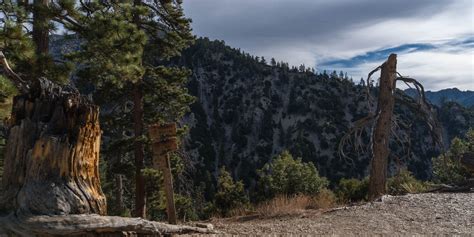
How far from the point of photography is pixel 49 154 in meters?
4.16

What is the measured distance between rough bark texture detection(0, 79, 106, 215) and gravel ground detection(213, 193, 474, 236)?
2803mm

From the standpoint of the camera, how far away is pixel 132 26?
27.2ft

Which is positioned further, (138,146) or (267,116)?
(267,116)

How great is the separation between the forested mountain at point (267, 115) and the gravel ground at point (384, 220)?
250ft

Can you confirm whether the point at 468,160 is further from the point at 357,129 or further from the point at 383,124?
the point at 357,129

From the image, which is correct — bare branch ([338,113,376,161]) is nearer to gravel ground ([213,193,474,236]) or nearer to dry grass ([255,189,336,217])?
dry grass ([255,189,336,217])

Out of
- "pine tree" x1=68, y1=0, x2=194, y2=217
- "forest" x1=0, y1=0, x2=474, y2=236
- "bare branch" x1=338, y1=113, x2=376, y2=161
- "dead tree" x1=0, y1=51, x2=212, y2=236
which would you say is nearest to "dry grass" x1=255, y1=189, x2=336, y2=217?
"forest" x1=0, y1=0, x2=474, y2=236

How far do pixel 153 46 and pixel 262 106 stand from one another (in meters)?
94.9

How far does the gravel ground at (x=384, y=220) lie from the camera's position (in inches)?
262

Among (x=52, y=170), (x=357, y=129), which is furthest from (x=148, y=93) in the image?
(x=52, y=170)

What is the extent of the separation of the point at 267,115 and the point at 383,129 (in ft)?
326

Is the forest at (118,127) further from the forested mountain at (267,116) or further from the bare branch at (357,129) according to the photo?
the forested mountain at (267,116)

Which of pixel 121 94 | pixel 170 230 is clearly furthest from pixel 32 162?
pixel 121 94

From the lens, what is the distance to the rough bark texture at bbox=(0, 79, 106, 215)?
412cm
